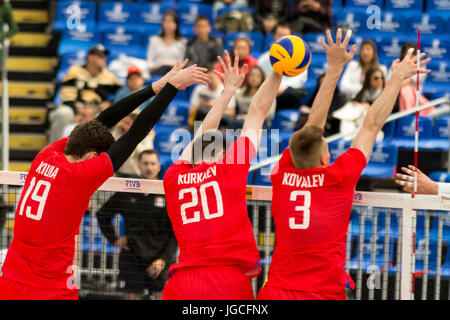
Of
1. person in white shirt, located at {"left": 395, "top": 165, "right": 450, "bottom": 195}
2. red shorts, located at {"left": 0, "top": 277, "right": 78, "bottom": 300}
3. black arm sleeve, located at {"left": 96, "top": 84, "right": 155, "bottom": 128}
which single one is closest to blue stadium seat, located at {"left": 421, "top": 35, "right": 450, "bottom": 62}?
person in white shirt, located at {"left": 395, "top": 165, "right": 450, "bottom": 195}

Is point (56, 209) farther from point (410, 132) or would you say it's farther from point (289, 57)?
point (410, 132)

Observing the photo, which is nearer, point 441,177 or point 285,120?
point 441,177

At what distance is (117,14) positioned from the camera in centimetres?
1509

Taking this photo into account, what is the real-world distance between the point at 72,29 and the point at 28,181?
931 centimetres

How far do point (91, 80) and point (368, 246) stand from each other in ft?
20.1

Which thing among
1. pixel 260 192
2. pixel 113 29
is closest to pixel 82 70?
pixel 113 29

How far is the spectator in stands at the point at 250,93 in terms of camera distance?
1162cm

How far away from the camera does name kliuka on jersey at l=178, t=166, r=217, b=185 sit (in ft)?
19.1

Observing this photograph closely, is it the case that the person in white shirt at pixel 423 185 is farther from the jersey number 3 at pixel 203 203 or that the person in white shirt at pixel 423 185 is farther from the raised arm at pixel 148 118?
the raised arm at pixel 148 118

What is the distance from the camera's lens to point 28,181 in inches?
238

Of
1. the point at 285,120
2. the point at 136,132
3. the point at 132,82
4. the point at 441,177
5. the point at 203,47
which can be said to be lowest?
the point at 441,177

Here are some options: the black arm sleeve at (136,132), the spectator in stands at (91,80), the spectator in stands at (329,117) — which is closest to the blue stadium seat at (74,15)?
the spectator in stands at (91,80)

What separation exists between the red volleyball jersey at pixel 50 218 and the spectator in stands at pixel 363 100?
5.83 metres

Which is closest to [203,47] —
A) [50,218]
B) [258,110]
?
[258,110]
